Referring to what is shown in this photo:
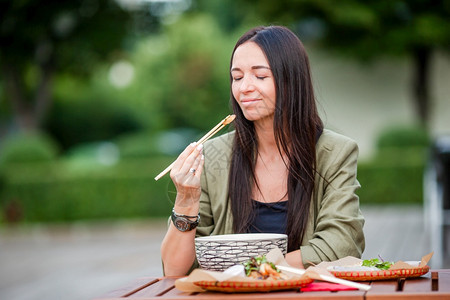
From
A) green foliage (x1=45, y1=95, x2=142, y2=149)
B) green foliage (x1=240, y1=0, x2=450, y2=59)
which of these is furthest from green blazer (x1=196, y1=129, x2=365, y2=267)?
green foliage (x1=45, y1=95, x2=142, y2=149)

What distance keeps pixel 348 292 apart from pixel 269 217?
726 millimetres

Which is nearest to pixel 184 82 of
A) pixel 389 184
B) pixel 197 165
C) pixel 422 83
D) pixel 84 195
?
pixel 422 83

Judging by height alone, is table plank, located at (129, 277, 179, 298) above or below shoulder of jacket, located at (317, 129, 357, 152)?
below

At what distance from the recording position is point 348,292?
179cm

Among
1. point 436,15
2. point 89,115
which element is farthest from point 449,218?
point 89,115

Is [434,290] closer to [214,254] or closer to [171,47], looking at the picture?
[214,254]

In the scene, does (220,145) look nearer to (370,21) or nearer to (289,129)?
(289,129)

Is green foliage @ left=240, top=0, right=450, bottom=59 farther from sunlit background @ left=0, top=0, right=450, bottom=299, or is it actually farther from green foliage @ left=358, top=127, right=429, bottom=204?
green foliage @ left=358, top=127, right=429, bottom=204

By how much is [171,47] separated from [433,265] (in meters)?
20.9

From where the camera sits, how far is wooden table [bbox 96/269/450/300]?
5.65ft

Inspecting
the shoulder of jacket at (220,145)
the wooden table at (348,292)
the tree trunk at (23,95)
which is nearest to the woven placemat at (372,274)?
the wooden table at (348,292)

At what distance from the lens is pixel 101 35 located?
16.5 meters

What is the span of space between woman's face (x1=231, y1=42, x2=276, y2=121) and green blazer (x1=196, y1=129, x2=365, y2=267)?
Answer: 0.25 m

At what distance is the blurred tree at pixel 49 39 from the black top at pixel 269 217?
45.2 ft
